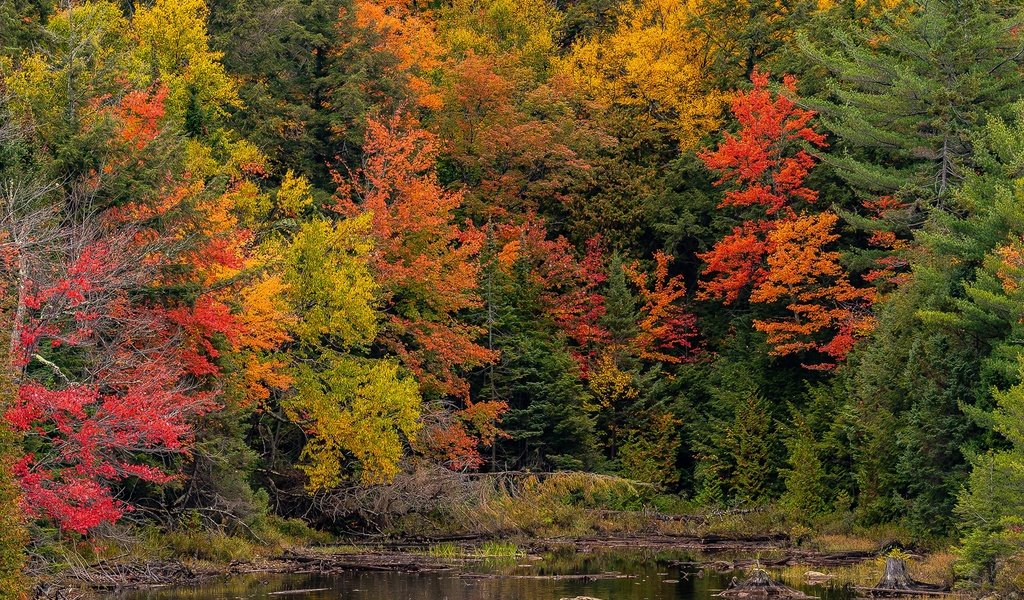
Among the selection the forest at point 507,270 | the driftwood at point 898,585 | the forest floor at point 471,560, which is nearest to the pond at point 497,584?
the forest floor at point 471,560

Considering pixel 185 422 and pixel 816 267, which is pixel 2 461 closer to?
pixel 185 422

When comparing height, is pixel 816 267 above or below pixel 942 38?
below

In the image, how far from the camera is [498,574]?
118 ft

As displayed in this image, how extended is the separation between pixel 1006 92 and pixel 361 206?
22051 millimetres

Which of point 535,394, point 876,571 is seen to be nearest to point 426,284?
point 535,394

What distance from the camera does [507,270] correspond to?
174 ft

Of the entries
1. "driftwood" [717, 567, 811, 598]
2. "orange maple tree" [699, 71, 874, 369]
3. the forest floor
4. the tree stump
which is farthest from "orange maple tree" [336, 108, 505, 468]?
the tree stump

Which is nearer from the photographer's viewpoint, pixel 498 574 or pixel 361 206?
pixel 498 574

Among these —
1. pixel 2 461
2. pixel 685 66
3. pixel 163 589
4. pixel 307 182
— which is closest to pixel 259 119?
pixel 307 182

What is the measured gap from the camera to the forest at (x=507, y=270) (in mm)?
32312

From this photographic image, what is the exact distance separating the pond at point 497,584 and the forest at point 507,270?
3120mm

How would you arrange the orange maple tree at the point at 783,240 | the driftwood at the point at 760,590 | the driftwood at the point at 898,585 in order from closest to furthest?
the driftwood at the point at 760,590
the driftwood at the point at 898,585
the orange maple tree at the point at 783,240

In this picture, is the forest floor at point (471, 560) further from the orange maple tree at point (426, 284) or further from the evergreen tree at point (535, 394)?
the evergreen tree at point (535, 394)

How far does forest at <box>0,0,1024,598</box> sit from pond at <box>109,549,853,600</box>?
10.2ft
